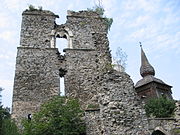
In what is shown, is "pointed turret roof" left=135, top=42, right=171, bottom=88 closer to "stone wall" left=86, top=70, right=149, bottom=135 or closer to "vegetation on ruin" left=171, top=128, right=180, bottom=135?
"vegetation on ruin" left=171, top=128, right=180, bottom=135

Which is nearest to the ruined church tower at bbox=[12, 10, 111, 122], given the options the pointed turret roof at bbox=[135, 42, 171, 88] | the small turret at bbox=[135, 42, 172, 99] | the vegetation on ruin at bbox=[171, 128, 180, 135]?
the vegetation on ruin at bbox=[171, 128, 180, 135]

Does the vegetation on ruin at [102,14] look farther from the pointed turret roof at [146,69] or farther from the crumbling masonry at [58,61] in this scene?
the pointed turret roof at [146,69]

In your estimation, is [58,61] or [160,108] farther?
[160,108]

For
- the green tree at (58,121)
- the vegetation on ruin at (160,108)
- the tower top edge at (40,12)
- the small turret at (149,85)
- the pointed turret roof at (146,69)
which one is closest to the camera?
the green tree at (58,121)

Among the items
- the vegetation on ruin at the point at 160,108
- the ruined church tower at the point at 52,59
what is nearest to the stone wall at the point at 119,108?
the ruined church tower at the point at 52,59

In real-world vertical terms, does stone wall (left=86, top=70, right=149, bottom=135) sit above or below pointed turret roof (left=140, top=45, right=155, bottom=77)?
below

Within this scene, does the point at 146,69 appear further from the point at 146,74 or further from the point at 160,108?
the point at 160,108

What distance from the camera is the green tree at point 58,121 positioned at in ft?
29.1

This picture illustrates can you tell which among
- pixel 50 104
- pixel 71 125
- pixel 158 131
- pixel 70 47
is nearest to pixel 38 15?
pixel 70 47

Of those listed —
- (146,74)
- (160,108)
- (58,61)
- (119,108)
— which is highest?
(146,74)

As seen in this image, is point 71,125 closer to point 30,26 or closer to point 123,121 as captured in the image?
point 123,121

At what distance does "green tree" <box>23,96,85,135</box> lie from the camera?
29.1 ft

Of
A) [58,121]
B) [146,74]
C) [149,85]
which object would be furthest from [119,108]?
[146,74]

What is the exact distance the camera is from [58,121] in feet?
29.6
